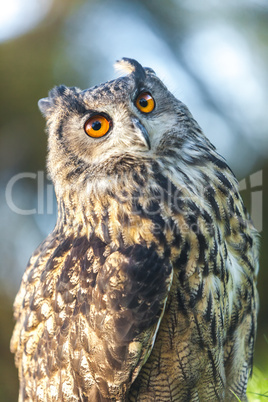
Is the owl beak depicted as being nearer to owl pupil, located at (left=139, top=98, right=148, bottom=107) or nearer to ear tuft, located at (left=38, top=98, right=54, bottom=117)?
owl pupil, located at (left=139, top=98, right=148, bottom=107)

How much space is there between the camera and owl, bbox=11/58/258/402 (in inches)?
71.1

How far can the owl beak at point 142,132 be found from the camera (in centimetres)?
186

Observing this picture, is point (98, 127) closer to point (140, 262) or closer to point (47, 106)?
point (47, 106)

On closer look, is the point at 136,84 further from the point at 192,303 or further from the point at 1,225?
the point at 1,225

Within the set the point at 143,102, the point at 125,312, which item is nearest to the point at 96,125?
the point at 143,102

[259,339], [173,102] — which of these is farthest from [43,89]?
[259,339]

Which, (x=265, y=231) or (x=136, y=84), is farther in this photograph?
(x=265, y=231)

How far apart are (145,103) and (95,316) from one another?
3.28ft

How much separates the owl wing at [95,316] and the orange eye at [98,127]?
0.49 m

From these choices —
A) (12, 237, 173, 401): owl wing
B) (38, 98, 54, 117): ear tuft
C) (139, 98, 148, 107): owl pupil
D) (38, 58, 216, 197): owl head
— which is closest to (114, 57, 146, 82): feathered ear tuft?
(38, 58, 216, 197): owl head

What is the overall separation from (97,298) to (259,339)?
3.61 m

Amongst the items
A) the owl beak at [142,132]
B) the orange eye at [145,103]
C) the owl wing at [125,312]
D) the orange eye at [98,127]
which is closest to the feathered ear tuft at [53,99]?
the orange eye at [98,127]

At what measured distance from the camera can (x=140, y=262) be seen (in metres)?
1.79

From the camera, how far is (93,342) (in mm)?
1836
